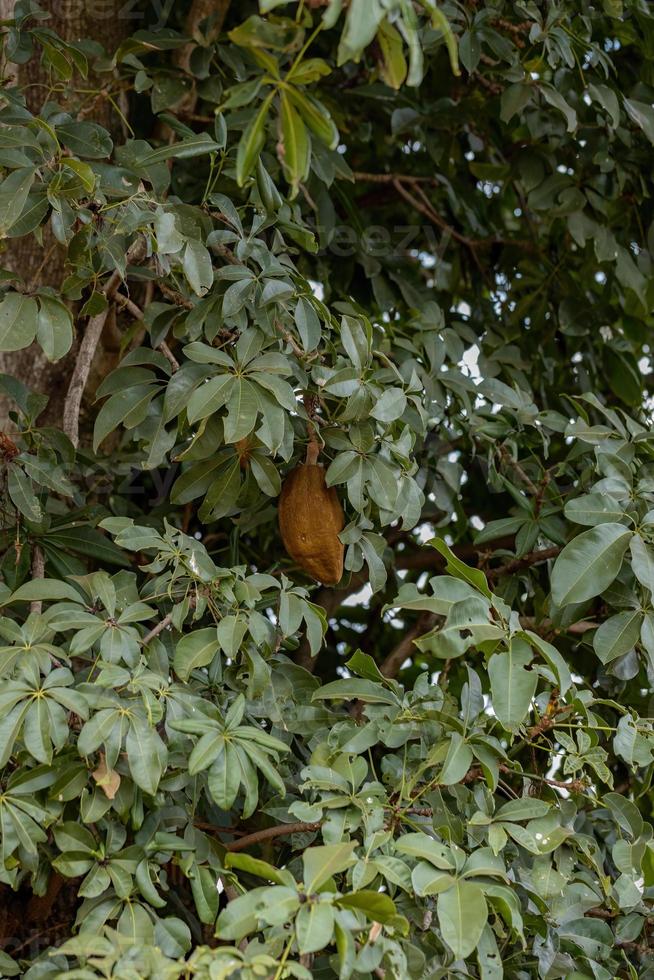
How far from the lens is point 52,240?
1.51 meters

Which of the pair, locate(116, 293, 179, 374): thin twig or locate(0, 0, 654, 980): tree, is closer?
locate(0, 0, 654, 980): tree

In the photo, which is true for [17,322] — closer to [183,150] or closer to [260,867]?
[183,150]

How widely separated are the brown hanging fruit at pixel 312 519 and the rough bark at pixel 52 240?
18.1 inches

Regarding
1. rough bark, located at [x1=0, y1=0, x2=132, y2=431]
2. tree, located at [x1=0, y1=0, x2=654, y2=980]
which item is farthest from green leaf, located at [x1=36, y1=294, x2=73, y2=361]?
rough bark, located at [x1=0, y1=0, x2=132, y2=431]

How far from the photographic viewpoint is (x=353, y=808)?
0.96 meters

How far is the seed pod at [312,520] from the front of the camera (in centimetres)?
113

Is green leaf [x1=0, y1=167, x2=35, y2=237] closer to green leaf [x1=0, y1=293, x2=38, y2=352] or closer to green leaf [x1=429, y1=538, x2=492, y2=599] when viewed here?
green leaf [x1=0, y1=293, x2=38, y2=352]

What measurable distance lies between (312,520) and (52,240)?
0.63 metres

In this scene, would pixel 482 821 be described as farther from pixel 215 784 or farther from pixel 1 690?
pixel 1 690

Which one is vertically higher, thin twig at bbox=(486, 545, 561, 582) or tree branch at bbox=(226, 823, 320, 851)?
thin twig at bbox=(486, 545, 561, 582)

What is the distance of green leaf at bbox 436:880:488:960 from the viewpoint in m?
0.84

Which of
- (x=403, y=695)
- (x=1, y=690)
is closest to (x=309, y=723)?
(x=403, y=695)

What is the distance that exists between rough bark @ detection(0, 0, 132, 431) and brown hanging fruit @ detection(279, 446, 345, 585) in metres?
0.46

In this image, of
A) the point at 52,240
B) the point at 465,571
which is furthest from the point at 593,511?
the point at 52,240
